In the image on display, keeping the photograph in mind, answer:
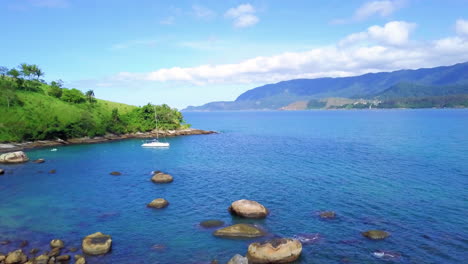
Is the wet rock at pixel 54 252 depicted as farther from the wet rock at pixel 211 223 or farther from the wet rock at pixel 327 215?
the wet rock at pixel 327 215

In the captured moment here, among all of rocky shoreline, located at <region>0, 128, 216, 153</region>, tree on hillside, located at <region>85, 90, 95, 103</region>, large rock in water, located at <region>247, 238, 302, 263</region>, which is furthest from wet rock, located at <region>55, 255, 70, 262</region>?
tree on hillside, located at <region>85, 90, 95, 103</region>

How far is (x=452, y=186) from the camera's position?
47.2 metres

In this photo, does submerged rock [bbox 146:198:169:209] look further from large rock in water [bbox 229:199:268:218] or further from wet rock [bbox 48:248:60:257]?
wet rock [bbox 48:248:60:257]

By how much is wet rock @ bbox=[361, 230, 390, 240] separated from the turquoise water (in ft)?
2.57

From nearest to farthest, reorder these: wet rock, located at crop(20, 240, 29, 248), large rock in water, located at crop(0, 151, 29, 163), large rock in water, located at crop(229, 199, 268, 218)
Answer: wet rock, located at crop(20, 240, 29, 248) < large rock in water, located at crop(229, 199, 268, 218) < large rock in water, located at crop(0, 151, 29, 163)

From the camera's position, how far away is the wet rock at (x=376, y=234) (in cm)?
3062

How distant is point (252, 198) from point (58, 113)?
4210 inches

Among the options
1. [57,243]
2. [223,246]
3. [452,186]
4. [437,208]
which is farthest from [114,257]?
[452,186]

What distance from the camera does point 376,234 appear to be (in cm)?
3091

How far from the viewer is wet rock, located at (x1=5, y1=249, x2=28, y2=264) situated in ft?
86.0

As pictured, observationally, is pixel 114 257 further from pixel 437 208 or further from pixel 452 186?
pixel 452 186

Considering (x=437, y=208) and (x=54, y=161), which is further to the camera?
(x=54, y=161)

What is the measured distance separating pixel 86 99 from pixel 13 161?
261 feet

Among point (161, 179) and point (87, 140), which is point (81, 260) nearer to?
point (161, 179)
